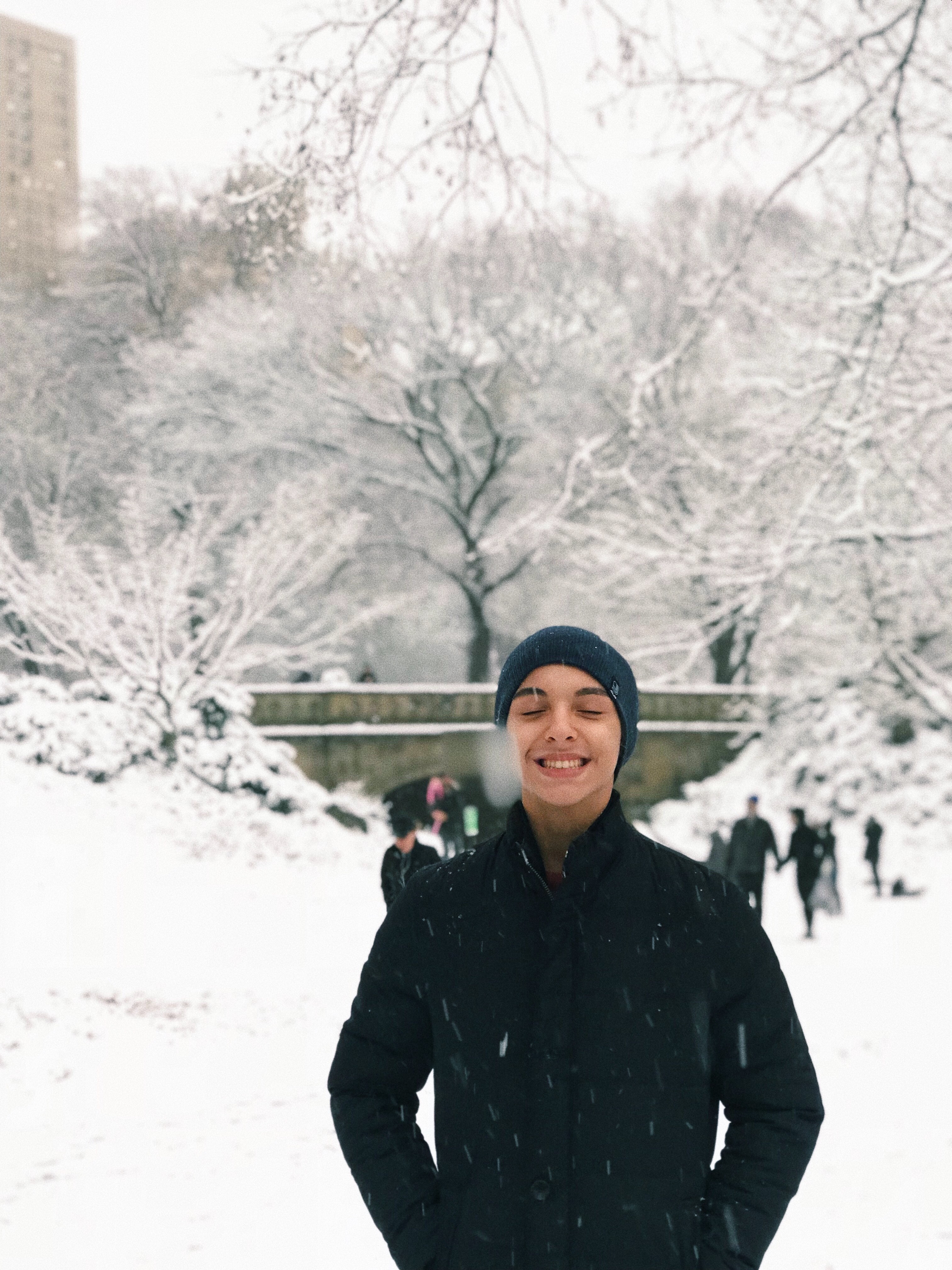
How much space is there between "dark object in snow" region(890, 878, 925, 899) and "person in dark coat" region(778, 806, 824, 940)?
14.5 ft

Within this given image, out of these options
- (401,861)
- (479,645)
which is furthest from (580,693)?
(479,645)

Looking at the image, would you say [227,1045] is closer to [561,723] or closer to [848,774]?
[561,723]

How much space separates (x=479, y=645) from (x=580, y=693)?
25292 mm

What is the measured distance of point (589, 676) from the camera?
2.12 m

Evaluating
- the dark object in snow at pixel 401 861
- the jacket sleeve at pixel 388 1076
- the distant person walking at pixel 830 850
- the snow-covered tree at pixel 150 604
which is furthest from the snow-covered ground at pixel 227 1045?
the jacket sleeve at pixel 388 1076

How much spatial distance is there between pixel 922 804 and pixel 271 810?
9.89 metres

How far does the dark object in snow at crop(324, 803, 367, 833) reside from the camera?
2052 cm

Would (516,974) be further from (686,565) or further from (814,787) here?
(814,787)

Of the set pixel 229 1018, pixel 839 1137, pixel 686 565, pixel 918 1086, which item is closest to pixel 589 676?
pixel 839 1137

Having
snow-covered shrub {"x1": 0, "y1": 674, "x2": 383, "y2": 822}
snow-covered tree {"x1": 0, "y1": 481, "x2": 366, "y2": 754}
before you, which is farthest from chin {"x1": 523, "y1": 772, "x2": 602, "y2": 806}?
snow-covered tree {"x1": 0, "y1": 481, "x2": 366, "y2": 754}

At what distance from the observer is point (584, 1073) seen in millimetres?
1937

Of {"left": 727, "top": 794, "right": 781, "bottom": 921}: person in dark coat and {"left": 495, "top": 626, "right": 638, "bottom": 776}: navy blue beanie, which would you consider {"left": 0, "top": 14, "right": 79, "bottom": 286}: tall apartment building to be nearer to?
{"left": 727, "top": 794, "right": 781, "bottom": 921}: person in dark coat

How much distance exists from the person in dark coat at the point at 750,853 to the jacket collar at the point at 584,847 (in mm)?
9598

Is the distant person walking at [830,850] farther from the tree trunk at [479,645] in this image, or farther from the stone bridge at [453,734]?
the tree trunk at [479,645]
